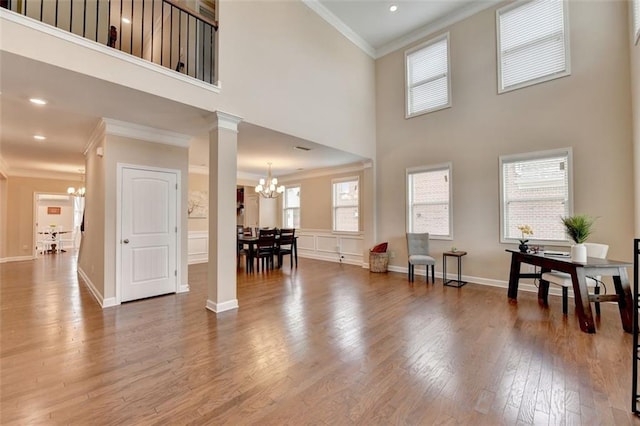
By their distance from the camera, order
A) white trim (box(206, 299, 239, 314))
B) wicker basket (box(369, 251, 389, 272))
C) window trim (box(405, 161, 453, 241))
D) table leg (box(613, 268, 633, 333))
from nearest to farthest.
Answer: table leg (box(613, 268, 633, 333)), white trim (box(206, 299, 239, 314)), window trim (box(405, 161, 453, 241)), wicker basket (box(369, 251, 389, 272))

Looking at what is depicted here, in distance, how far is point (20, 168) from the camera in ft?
25.7

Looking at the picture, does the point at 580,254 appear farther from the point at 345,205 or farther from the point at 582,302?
the point at 345,205

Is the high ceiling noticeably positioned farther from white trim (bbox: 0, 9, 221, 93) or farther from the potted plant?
the potted plant

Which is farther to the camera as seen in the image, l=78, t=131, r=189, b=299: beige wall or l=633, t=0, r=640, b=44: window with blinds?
l=78, t=131, r=189, b=299: beige wall

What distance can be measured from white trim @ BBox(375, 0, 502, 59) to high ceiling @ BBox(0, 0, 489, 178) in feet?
0.11

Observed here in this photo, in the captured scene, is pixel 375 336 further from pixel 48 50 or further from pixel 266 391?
pixel 48 50

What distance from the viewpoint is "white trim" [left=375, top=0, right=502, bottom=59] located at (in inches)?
205

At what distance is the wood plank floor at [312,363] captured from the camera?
71.1 inches

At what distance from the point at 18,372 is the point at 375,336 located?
3.18 meters

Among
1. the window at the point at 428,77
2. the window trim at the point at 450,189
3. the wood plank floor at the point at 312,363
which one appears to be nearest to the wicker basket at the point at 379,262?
the window trim at the point at 450,189

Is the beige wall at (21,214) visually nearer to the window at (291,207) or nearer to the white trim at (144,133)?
the white trim at (144,133)

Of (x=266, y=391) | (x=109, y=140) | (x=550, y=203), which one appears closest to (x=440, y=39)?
(x=550, y=203)

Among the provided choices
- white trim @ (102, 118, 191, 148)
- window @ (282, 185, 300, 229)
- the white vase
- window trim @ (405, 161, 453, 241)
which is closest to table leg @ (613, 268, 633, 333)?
the white vase

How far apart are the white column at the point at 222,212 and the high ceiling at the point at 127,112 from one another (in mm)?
336
